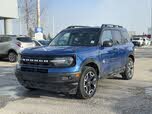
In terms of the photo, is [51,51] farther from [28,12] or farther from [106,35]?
[28,12]

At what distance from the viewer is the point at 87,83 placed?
783 cm

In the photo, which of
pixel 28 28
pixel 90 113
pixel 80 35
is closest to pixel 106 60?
pixel 80 35

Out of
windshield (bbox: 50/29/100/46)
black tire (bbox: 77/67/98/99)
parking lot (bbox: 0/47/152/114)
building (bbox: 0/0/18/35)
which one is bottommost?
parking lot (bbox: 0/47/152/114)

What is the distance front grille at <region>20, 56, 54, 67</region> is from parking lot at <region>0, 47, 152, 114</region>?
910mm

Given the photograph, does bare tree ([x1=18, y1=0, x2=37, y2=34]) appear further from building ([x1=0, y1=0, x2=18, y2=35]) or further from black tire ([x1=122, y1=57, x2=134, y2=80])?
black tire ([x1=122, y1=57, x2=134, y2=80])

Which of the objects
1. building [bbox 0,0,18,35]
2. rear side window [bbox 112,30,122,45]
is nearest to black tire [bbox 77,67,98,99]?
rear side window [bbox 112,30,122,45]

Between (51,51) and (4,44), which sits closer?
(51,51)

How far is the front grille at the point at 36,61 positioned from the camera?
742cm

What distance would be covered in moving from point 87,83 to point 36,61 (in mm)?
1404

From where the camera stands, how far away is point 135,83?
10078 millimetres

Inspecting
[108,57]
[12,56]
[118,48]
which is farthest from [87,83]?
[12,56]

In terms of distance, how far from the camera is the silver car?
60.1 feet

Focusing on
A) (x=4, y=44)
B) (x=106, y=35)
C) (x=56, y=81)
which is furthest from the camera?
(x=4, y=44)

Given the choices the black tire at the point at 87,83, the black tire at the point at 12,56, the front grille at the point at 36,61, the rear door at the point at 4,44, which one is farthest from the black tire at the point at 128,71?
the rear door at the point at 4,44
